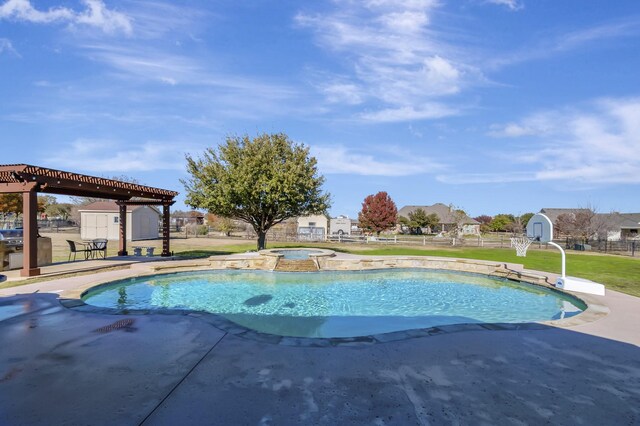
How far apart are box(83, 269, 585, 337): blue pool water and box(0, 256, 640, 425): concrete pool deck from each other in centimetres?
210

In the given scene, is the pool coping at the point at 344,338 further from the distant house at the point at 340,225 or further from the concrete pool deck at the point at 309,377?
the distant house at the point at 340,225

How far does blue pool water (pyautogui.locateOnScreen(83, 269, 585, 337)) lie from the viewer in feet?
24.7

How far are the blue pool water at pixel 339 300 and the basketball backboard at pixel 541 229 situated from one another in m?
1.62

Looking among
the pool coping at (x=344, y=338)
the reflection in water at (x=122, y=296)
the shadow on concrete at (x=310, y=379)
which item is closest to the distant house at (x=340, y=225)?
the reflection in water at (x=122, y=296)

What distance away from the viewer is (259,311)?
8211 mm

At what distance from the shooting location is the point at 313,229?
3272 cm

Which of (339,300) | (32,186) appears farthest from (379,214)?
(32,186)

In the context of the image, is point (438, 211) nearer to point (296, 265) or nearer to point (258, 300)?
point (296, 265)

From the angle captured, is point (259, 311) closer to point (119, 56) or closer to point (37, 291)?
point (37, 291)

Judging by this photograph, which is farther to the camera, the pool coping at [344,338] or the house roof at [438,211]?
the house roof at [438,211]

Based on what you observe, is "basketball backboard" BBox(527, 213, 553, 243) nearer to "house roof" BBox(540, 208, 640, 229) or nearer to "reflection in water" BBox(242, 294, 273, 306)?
"reflection in water" BBox(242, 294, 273, 306)

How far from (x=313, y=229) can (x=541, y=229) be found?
2375cm

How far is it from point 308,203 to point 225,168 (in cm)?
513

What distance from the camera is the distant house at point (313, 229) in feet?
104
